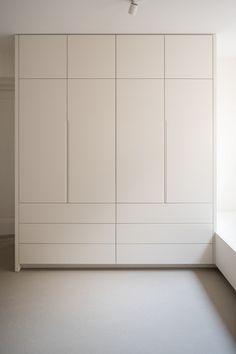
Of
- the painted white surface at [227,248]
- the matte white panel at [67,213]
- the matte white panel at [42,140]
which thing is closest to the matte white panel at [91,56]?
the matte white panel at [42,140]

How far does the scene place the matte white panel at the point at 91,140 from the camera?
157 inches

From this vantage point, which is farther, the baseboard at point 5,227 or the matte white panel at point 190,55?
the baseboard at point 5,227

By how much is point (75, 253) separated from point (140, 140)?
1.46 m

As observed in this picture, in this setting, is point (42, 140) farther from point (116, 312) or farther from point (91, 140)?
point (116, 312)

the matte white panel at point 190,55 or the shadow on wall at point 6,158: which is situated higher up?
the matte white panel at point 190,55

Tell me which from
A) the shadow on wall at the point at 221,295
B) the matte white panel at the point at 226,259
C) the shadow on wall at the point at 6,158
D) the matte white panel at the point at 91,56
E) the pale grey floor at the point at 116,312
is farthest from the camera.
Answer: the shadow on wall at the point at 6,158

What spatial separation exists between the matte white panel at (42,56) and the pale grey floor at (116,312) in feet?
7.29

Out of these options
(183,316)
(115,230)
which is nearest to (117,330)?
(183,316)

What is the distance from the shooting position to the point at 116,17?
11.5ft

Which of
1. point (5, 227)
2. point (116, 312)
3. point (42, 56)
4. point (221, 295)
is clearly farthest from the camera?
point (5, 227)

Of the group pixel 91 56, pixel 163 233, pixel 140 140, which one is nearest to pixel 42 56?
pixel 91 56

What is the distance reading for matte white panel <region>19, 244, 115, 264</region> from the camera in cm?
403

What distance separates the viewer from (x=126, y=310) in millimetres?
3021

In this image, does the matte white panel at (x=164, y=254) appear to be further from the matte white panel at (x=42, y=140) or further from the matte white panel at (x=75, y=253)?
the matte white panel at (x=42, y=140)
